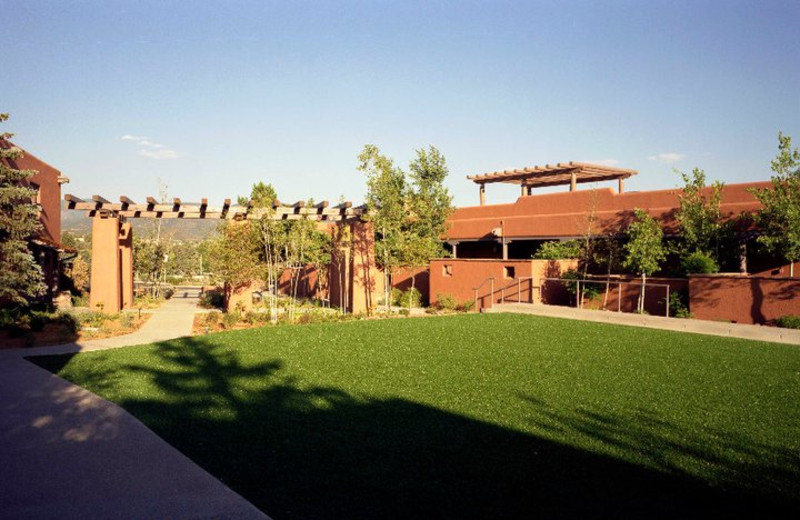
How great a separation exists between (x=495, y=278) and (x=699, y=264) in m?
7.96

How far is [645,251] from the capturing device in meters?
20.0

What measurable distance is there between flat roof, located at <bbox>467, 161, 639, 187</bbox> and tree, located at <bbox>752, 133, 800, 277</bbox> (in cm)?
886

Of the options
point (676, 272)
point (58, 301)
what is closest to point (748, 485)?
point (676, 272)

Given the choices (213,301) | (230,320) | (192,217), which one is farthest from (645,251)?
(213,301)

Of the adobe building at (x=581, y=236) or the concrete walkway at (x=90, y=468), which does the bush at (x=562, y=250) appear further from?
the concrete walkway at (x=90, y=468)

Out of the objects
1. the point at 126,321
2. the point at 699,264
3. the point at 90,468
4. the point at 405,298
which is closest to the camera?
the point at 90,468

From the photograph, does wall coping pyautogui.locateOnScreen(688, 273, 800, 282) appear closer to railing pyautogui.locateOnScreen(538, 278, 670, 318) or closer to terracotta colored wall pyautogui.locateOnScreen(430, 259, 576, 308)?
railing pyautogui.locateOnScreen(538, 278, 670, 318)

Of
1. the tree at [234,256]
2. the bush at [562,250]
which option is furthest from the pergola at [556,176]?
the tree at [234,256]

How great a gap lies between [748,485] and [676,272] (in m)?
17.0

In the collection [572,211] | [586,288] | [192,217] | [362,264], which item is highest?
[572,211]

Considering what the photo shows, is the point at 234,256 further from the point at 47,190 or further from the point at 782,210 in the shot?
the point at 782,210

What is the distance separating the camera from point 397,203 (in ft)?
70.3

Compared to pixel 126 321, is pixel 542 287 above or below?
above

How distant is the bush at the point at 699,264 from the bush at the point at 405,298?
38.9 feet
